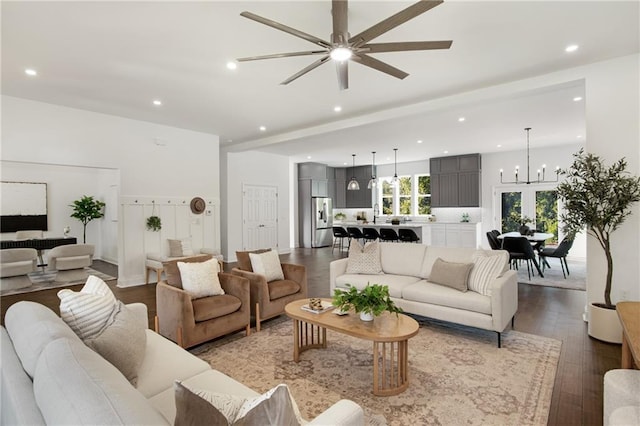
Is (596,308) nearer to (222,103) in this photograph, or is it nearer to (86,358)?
(86,358)

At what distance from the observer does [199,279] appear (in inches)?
138

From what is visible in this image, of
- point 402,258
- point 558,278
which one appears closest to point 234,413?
point 402,258

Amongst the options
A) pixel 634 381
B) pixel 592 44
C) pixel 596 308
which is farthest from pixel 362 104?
pixel 634 381

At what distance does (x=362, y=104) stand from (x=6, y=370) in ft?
16.4

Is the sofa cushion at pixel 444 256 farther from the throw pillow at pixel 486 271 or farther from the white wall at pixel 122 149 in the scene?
the white wall at pixel 122 149

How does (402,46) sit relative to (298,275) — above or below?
above

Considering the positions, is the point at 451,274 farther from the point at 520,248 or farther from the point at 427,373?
the point at 520,248

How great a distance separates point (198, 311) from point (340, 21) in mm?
2852

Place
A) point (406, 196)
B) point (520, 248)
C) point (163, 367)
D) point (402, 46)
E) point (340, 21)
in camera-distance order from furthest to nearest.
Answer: point (406, 196) < point (520, 248) < point (402, 46) < point (340, 21) < point (163, 367)

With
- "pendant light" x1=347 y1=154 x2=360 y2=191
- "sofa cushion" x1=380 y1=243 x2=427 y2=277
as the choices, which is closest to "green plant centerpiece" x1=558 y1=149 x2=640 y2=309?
"sofa cushion" x1=380 y1=243 x2=427 y2=277

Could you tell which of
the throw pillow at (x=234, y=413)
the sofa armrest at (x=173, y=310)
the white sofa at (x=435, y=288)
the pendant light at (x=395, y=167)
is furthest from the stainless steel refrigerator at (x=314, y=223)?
the throw pillow at (x=234, y=413)

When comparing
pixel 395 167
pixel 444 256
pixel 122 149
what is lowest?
pixel 444 256

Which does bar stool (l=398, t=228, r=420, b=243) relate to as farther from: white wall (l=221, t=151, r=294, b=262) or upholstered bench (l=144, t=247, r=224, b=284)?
upholstered bench (l=144, t=247, r=224, b=284)

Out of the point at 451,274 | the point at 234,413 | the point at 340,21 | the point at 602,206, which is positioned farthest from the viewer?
the point at 451,274
